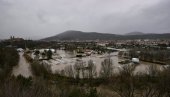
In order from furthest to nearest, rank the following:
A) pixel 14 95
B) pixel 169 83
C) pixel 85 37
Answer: pixel 85 37 → pixel 169 83 → pixel 14 95

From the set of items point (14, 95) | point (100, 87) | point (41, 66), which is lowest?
point (100, 87)

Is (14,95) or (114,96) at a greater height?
(14,95)

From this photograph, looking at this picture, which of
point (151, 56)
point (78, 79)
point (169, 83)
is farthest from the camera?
point (151, 56)

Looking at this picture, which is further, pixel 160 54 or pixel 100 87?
pixel 160 54

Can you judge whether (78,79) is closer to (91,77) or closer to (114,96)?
(91,77)

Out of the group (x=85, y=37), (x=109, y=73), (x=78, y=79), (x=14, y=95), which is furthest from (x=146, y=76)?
(x=85, y=37)

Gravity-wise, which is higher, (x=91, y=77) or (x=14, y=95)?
(x=14, y=95)

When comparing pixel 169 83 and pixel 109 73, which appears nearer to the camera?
pixel 169 83

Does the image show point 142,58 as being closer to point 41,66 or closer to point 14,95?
point 41,66

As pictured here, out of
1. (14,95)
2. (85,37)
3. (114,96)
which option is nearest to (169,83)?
(114,96)
